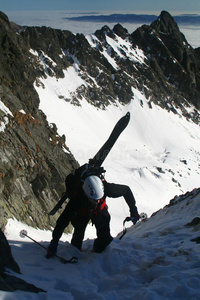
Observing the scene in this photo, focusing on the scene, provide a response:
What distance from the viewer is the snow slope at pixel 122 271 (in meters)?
3.39

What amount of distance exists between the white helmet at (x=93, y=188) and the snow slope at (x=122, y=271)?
1327mm

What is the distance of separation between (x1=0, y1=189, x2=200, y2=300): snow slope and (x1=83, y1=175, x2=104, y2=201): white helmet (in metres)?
1.33

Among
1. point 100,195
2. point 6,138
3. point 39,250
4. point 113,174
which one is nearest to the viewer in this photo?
point 100,195

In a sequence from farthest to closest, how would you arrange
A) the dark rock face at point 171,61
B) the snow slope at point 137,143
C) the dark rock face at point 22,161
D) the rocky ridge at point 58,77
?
the dark rock face at point 171,61 < the snow slope at point 137,143 < the rocky ridge at point 58,77 < the dark rock face at point 22,161

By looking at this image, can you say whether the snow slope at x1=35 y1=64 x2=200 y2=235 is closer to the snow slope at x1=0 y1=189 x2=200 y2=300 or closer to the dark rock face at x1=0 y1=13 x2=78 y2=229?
the dark rock face at x1=0 y1=13 x2=78 y2=229

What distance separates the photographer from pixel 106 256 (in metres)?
4.97

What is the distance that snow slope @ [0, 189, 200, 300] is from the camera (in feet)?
11.1

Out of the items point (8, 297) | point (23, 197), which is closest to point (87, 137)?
point (23, 197)

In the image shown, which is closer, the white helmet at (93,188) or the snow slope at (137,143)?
the white helmet at (93,188)

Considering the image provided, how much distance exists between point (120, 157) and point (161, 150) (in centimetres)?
1737

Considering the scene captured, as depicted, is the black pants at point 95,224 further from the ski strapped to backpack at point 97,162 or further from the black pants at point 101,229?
the ski strapped to backpack at point 97,162

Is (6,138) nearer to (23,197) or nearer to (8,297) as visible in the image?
(23,197)

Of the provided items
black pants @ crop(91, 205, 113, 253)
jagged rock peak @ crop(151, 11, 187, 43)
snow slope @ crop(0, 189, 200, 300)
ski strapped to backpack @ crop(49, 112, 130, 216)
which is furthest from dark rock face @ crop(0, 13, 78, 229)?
jagged rock peak @ crop(151, 11, 187, 43)

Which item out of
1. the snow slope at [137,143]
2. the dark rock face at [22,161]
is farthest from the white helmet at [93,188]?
the snow slope at [137,143]
